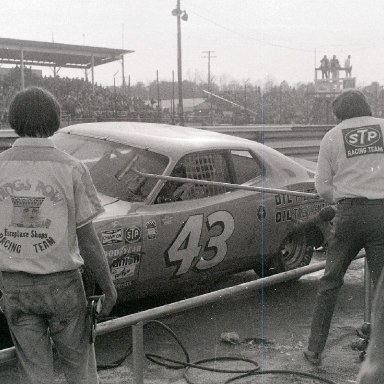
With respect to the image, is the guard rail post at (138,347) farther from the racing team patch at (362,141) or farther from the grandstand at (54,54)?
the grandstand at (54,54)

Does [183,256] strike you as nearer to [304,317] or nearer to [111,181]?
[111,181]

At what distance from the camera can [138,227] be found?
493 cm

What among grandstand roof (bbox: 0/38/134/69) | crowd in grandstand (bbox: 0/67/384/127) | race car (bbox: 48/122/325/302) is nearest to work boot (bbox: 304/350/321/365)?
race car (bbox: 48/122/325/302)

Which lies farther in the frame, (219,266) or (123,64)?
(123,64)

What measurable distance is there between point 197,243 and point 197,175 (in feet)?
2.00

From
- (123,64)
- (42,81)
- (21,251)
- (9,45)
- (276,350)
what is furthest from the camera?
(123,64)

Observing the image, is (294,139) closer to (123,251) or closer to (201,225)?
(201,225)

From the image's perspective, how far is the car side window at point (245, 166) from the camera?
604 centimetres

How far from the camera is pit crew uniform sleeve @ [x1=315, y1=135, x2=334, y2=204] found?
418 cm

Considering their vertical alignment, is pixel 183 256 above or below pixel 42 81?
below

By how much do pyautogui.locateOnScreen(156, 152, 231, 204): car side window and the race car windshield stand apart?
14cm

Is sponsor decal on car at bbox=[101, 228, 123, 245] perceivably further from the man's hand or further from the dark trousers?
the man's hand

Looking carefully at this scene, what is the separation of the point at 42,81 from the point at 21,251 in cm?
3566

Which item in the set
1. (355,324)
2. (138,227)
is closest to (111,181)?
(138,227)
